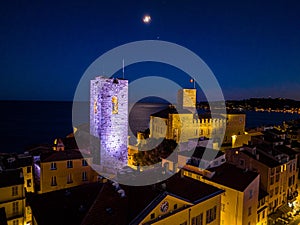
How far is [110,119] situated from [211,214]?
14596mm

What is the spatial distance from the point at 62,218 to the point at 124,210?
266cm

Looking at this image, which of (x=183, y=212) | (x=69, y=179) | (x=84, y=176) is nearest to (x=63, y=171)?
(x=69, y=179)

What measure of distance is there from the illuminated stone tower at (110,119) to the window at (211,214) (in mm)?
13286

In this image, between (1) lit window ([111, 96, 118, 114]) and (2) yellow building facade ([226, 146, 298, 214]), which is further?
(1) lit window ([111, 96, 118, 114])

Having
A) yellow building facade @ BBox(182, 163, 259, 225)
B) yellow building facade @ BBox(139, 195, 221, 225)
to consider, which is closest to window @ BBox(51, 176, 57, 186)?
yellow building facade @ BBox(139, 195, 221, 225)

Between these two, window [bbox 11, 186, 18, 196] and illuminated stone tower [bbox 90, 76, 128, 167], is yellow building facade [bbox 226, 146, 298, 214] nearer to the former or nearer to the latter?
illuminated stone tower [bbox 90, 76, 128, 167]

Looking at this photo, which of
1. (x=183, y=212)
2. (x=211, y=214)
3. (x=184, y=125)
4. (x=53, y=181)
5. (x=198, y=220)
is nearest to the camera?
(x=183, y=212)

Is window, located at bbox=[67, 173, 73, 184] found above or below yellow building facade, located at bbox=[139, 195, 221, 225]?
below

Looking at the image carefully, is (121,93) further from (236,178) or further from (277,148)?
(277,148)

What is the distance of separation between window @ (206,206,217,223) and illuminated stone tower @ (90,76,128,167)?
13286mm

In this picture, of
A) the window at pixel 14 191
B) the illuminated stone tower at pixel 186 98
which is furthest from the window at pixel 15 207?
the illuminated stone tower at pixel 186 98

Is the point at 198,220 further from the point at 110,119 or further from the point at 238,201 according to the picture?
the point at 110,119

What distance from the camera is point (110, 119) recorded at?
25.1 metres

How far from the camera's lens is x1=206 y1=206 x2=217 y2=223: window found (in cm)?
1365
